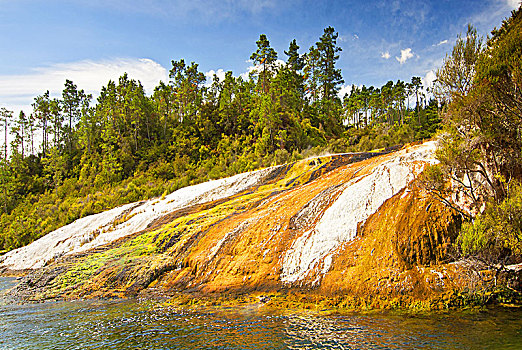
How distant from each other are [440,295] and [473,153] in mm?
5379

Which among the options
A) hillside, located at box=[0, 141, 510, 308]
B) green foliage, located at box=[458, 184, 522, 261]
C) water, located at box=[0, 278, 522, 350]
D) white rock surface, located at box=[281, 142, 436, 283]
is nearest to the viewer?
water, located at box=[0, 278, 522, 350]

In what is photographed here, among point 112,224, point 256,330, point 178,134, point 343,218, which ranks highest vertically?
point 178,134

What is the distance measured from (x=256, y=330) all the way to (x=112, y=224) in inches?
912

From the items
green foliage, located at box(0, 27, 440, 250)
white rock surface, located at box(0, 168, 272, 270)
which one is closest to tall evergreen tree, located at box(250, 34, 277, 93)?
green foliage, located at box(0, 27, 440, 250)

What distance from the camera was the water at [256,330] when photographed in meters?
8.14

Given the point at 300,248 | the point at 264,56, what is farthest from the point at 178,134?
the point at 300,248

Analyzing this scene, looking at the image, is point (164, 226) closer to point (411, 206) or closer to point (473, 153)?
point (411, 206)

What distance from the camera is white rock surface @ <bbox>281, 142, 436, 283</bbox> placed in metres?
13.4

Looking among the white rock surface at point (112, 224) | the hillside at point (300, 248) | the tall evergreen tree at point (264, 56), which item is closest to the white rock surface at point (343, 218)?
the hillside at point (300, 248)

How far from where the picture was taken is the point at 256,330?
9648 mm

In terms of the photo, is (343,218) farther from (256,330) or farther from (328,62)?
(328,62)

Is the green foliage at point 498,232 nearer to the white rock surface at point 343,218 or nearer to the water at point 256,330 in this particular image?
the water at point 256,330

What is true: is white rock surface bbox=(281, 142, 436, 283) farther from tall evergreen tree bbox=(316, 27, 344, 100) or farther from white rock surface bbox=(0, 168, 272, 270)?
tall evergreen tree bbox=(316, 27, 344, 100)

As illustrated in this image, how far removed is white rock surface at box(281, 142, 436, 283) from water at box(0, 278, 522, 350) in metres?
2.53
